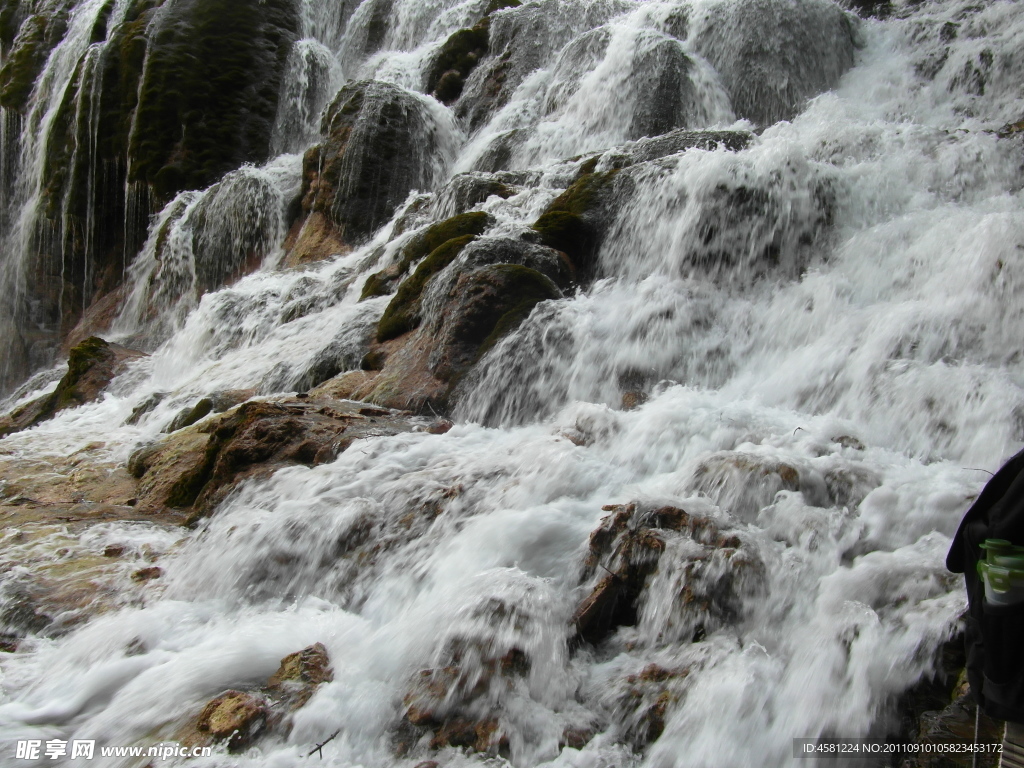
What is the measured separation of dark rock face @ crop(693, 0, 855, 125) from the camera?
1306 centimetres

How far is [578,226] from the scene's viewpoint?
8727 mm

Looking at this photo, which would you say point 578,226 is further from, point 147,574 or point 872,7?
point 872,7

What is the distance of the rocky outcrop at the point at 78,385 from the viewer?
1136 cm

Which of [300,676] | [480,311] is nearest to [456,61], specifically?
[480,311]

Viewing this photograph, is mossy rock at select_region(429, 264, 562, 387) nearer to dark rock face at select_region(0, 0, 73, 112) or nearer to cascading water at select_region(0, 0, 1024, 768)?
cascading water at select_region(0, 0, 1024, 768)

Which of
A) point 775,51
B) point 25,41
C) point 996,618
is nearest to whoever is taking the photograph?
point 996,618

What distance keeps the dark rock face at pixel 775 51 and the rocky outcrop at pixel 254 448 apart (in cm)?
985

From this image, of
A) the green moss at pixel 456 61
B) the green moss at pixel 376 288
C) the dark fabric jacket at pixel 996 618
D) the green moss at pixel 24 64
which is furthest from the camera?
the green moss at pixel 24 64

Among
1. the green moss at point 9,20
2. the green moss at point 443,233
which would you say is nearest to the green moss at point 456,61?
the green moss at point 443,233

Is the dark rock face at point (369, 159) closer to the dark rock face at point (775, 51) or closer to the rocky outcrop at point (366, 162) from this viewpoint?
the rocky outcrop at point (366, 162)

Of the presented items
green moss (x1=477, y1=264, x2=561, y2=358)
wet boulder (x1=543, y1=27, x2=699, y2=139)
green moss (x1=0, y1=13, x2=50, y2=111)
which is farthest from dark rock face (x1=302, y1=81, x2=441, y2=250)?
green moss (x1=0, y1=13, x2=50, y2=111)

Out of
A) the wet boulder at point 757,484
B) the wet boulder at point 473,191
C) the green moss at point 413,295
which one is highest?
the wet boulder at point 473,191

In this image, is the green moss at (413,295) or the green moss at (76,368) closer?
the green moss at (413,295)

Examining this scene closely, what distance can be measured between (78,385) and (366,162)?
265 inches
